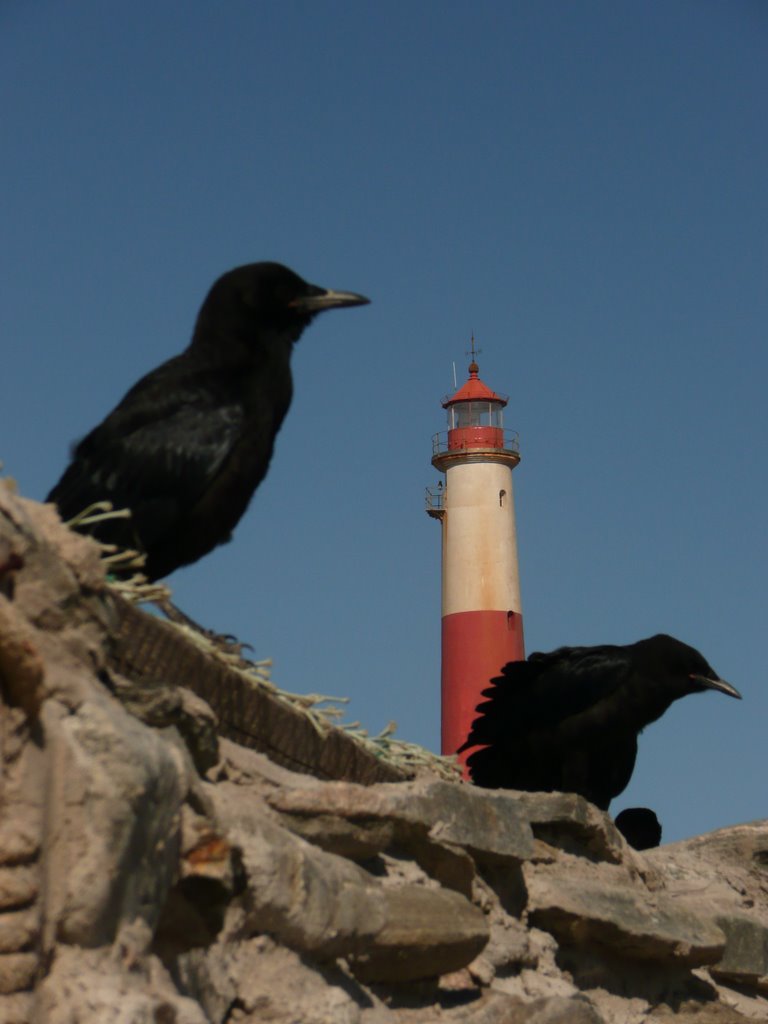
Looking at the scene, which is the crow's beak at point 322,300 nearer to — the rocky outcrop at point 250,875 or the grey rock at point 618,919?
the rocky outcrop at point 250,875

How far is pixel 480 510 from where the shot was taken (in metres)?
29.8

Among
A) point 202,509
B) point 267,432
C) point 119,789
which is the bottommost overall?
point 119,789

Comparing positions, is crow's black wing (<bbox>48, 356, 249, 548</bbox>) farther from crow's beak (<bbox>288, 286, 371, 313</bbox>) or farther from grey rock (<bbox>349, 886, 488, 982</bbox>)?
grey rock (<bbox>349, 886, 488, 982</bbox>)

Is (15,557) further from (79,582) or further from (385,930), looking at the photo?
(385,930)

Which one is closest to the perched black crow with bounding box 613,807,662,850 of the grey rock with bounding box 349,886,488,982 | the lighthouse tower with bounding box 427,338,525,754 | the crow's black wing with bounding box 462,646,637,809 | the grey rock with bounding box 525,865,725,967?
the crow's black wing with bounding box 462,646,637,809

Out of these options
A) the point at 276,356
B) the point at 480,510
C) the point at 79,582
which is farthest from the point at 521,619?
the point at 79,582

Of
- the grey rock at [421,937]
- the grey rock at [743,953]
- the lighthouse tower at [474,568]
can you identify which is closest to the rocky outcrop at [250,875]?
the grey rock at [421,937]

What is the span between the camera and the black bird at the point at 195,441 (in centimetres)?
482

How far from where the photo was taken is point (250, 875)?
345 centimetres

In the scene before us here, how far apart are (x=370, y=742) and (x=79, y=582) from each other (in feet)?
6.81

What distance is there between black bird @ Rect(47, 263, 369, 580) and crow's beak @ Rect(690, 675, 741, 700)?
325 centimetres

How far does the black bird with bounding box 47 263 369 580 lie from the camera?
190 inches

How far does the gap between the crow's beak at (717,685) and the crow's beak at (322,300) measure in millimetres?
3127

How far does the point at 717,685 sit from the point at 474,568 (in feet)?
69.5
